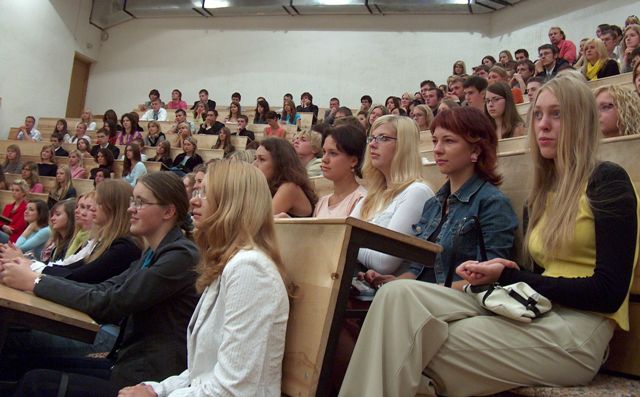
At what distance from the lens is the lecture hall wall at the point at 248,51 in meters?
9.50

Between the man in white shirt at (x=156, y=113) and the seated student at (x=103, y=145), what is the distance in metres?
1.24

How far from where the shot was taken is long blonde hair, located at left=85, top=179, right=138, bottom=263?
2.31 meters

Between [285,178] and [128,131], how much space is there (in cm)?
619

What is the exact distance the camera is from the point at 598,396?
112 cm

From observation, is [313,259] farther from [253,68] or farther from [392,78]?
[253,68]

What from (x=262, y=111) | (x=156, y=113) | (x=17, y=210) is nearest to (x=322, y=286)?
(x=17, y=210)

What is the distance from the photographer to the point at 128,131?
8.13 m

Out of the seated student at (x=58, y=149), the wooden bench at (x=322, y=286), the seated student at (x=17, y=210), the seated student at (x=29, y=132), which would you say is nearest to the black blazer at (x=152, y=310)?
the wooden bench at (x=322, y=286)

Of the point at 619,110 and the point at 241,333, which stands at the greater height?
the point at 619,110

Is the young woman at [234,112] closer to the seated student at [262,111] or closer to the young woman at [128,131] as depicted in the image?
the seated student at [262,111]

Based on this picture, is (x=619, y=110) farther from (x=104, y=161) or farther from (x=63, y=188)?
(x=104, y=161)

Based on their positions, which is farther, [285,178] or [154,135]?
[154,135]

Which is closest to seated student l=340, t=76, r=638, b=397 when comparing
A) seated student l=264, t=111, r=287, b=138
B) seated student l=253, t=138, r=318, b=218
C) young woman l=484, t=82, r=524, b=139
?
seated student l=253, t=138, r=318, b=218

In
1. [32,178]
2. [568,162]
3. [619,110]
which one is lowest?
[32,178]
